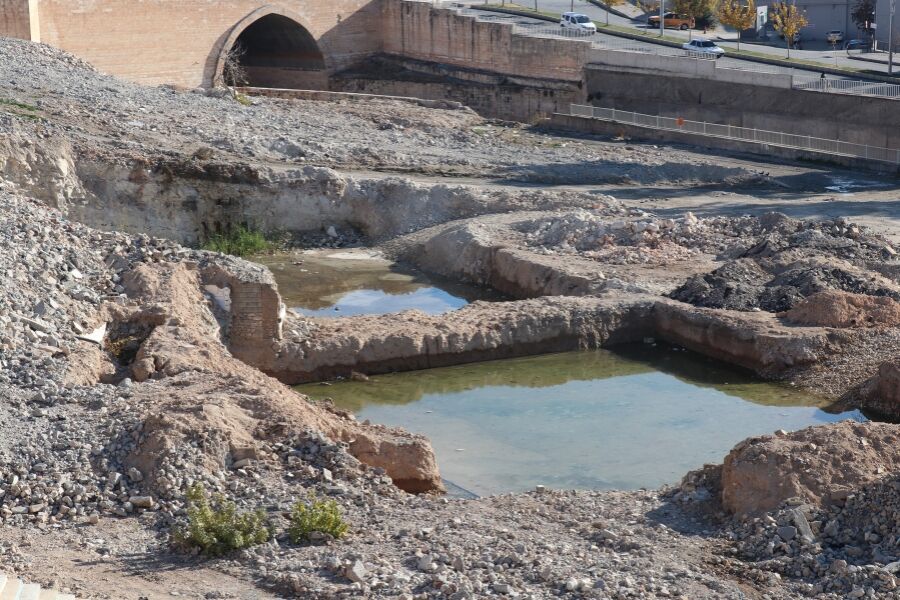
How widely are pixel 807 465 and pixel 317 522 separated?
16.1ft

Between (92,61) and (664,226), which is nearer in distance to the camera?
(664,226)

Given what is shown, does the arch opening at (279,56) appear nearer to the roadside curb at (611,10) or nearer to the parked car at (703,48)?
the parked car at (703,48)

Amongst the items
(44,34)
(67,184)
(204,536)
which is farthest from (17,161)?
(204,536)

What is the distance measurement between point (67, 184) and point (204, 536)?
17857 millimetres

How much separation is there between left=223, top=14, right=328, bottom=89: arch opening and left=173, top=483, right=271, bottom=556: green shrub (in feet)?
116

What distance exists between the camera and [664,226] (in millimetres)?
27562

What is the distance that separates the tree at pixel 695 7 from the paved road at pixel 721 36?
0.80 meters

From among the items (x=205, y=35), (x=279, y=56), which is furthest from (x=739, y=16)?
(x=205, y=35)

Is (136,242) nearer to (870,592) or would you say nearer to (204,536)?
(204,536)

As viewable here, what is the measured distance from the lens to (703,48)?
4481 cm

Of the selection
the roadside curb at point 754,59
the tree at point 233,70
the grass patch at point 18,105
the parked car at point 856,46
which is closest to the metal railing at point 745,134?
the roadside curb at point 754,59

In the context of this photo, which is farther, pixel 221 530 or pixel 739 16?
pixel 739 16

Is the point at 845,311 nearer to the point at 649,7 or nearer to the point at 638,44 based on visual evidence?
the point at 638,44

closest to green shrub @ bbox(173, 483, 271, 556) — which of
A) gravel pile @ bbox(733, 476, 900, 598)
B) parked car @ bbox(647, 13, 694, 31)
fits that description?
gravel pile @ bbox(733, 476, 900, 598)
